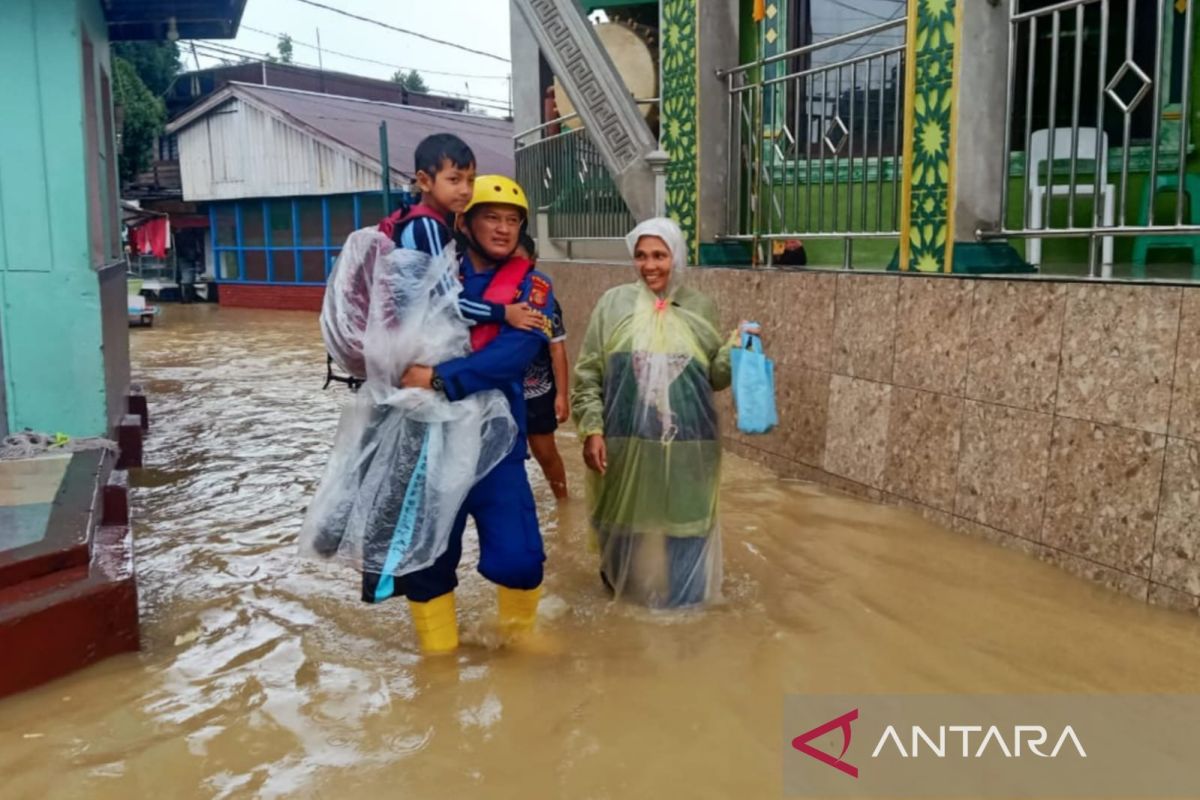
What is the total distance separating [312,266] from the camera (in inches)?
874

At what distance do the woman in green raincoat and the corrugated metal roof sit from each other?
17561 mm

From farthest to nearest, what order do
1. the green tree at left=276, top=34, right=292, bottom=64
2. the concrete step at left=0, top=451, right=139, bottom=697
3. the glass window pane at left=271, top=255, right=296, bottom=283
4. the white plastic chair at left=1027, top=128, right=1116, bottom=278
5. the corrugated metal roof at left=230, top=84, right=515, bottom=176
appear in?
the green tree at left=276, top=34, right=292, bottom=64, the glass window pane at left=271, top=255, right=296, bottom=283, the corrugated metal roof at left=230, top=84, right=515, bottom=176, the white plastic chair at left=1027, top=128, right=1116, bottom=278, the concrete step at left=0, top=451, right=139, bottom=697

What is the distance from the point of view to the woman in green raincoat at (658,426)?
356 centimetres

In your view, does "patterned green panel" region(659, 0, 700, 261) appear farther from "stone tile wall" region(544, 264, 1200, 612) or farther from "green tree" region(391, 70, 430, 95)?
"green tree" region(391, 70, 430, 95)

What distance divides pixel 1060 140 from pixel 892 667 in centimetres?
397

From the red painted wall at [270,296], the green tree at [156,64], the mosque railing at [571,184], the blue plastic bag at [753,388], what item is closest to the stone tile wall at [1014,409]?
the blue plastic bag at [753,388]

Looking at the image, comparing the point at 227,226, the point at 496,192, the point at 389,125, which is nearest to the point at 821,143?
the point at 496,192

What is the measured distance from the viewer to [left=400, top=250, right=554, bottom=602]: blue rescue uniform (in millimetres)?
3096

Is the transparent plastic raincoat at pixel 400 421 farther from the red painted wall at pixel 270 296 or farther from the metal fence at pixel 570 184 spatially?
the red painted wall at pixel 270 296

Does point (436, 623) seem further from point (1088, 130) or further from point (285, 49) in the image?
point (285, 49)

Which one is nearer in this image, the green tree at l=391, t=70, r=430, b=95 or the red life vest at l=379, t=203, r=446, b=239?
the red life vest at l=379, t=203, r=446, b=239

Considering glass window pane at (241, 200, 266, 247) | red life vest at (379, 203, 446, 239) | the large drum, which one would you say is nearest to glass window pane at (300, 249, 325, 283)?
glass window pane at (241, 200, 266, 247)

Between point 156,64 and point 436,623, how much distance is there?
31.3 metres
